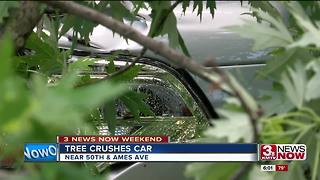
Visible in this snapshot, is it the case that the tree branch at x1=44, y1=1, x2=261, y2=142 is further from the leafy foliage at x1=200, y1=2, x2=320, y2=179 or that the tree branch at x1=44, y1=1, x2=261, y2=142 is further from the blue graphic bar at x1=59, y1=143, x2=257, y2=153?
the blue graphic bar at x1=59, y1=143, x2=257, y2=153

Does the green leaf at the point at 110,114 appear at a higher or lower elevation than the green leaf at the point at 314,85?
lower

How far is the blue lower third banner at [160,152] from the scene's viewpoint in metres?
1.01

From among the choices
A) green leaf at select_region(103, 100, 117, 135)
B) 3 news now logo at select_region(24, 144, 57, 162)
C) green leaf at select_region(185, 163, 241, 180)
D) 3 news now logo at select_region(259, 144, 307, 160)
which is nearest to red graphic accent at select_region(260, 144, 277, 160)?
3 news now logo at select_region(259, 144, 307, 160)

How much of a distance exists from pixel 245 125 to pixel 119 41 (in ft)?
6.80

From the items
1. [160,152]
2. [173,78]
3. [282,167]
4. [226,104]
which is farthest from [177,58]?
[173,78]

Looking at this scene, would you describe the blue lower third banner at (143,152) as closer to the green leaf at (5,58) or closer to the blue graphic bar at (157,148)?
the blue graphic bar at (157,148)

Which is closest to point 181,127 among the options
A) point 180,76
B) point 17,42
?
point 180,76

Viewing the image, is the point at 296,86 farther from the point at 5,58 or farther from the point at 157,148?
the point at 157,148

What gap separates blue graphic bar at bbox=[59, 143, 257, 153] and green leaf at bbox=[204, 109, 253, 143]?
0.18 metres

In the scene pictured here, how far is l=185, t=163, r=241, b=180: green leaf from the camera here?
86 centimetres

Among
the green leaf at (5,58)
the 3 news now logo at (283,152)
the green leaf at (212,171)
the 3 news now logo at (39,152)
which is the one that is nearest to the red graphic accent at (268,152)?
the 3 news now logo at (283,152)

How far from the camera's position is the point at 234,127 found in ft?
2.63

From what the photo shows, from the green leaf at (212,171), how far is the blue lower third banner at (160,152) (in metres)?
0.04

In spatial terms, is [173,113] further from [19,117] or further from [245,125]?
[19,117]
